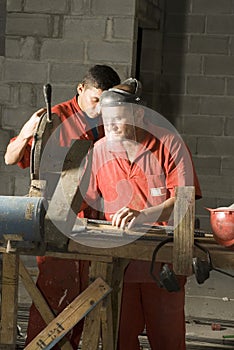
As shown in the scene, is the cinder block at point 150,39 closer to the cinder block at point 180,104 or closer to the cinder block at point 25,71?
the cinder block at point 180,104

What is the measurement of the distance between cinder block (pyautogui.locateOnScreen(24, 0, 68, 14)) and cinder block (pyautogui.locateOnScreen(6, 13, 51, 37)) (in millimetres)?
44

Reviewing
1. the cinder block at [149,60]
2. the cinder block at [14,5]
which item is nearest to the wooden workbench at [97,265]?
the cinder block at [14,5]

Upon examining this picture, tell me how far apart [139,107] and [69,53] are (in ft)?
9.41

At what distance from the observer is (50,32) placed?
269 inches

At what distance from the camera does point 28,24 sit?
6.90 metres

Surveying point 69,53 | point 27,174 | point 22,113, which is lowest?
point 27,174

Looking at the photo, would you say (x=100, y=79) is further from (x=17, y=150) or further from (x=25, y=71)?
(x=25, y=71)

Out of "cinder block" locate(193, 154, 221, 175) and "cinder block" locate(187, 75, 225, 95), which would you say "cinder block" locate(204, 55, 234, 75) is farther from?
"cinder block" locate(193, 154, 221, 175)

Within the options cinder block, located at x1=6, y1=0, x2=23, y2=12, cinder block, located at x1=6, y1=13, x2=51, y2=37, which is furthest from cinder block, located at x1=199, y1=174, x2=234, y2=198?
cinder block, located at x1=6, y1=0, x2=23, y2=12

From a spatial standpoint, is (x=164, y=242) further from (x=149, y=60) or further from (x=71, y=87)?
(x=149, y=60)

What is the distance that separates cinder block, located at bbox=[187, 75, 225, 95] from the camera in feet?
26.6

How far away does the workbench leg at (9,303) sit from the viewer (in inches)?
153

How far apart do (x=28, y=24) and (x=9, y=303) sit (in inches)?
135

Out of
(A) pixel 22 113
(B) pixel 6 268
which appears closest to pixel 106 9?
(A) pixel 22 113
